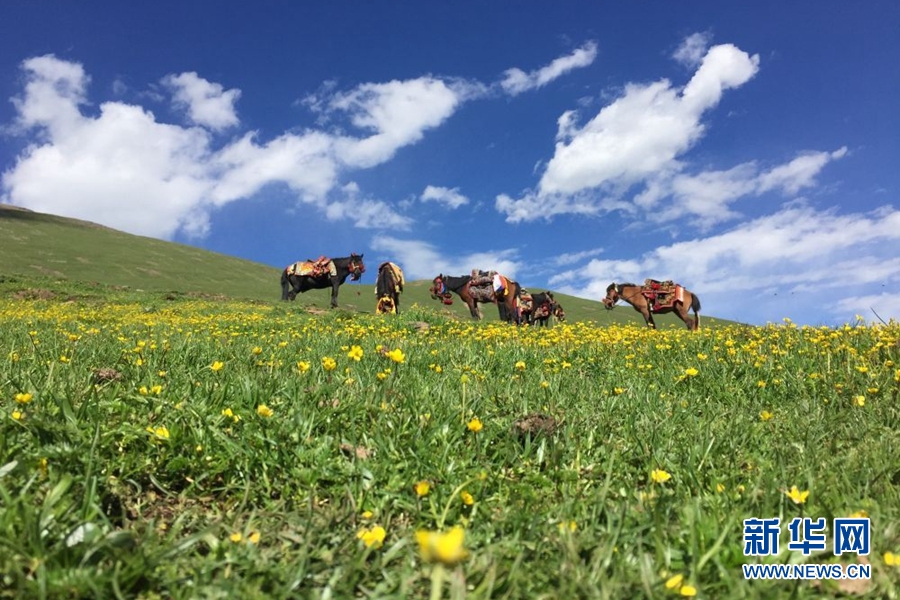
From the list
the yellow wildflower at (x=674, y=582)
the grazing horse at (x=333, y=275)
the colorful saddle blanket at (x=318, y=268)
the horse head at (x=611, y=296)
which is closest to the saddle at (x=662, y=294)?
the horse head at (x=611, y=296)

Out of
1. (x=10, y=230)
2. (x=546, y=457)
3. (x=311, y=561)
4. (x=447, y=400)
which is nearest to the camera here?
(x=311, y=561)

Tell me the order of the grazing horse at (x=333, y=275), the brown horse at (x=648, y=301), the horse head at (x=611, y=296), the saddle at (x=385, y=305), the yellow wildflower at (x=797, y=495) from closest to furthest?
the yellow wildflower at (x=797, y=495) → the saddle at (x=385, y=305) → the brown horse at (x=648, y=301) → the horse head at (x=611, y=296) → the grazing horse at (x=333, y=275)

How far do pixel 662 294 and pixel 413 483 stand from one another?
28456 millimetres

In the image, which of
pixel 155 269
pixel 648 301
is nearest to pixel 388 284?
pixel 648 301

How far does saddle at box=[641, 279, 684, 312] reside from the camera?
28109mm

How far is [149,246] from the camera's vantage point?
253ft

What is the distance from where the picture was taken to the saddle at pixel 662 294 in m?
28.1

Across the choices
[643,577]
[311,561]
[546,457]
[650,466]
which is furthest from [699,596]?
[311,561]

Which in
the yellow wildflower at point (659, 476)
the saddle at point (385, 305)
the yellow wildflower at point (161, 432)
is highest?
the saddle at point (385, 305)

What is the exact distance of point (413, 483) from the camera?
108 inches

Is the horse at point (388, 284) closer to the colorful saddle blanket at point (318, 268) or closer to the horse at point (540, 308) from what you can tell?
the colorful saddle blanket at point (318, 268)

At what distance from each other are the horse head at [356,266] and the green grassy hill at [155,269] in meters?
8.87

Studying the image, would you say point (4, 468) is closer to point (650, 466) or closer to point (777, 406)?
point (650, 466)

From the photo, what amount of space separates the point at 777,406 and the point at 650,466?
233 centimetres
